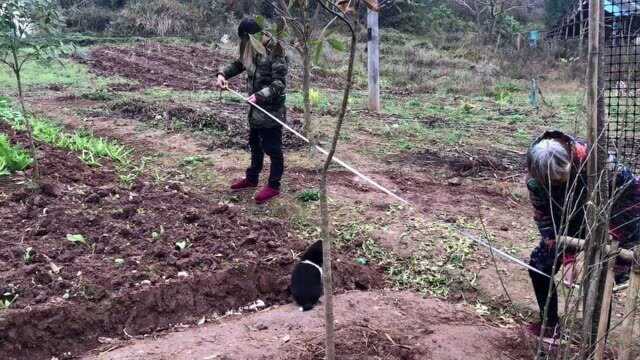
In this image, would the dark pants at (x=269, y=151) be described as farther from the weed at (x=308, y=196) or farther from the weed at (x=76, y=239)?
the weed at (x=76, y=239)

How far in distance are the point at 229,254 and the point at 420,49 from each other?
1994 cm

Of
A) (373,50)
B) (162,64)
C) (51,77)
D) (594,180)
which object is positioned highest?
(162,64)

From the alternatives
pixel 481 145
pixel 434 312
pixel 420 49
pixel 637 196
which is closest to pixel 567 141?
pixel 637 196

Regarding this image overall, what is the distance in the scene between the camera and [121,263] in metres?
4.08

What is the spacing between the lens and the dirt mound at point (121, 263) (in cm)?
359

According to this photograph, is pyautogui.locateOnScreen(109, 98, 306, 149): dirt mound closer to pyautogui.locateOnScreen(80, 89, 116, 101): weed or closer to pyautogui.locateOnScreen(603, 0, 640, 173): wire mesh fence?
pyautogui.locateOnScreen(80, 89, 116, 101): weed

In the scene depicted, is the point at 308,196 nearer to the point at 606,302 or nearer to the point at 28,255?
the point at 28,255

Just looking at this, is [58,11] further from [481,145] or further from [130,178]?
[481,145]

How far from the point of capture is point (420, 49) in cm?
2300

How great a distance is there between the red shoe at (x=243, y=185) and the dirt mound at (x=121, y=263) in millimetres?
399

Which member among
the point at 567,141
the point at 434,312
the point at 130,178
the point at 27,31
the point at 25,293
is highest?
the point at 27,31

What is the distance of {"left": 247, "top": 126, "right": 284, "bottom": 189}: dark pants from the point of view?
5234mm

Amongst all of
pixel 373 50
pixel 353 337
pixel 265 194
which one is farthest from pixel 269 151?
pixel 373 50

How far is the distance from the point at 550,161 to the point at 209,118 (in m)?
6.09
